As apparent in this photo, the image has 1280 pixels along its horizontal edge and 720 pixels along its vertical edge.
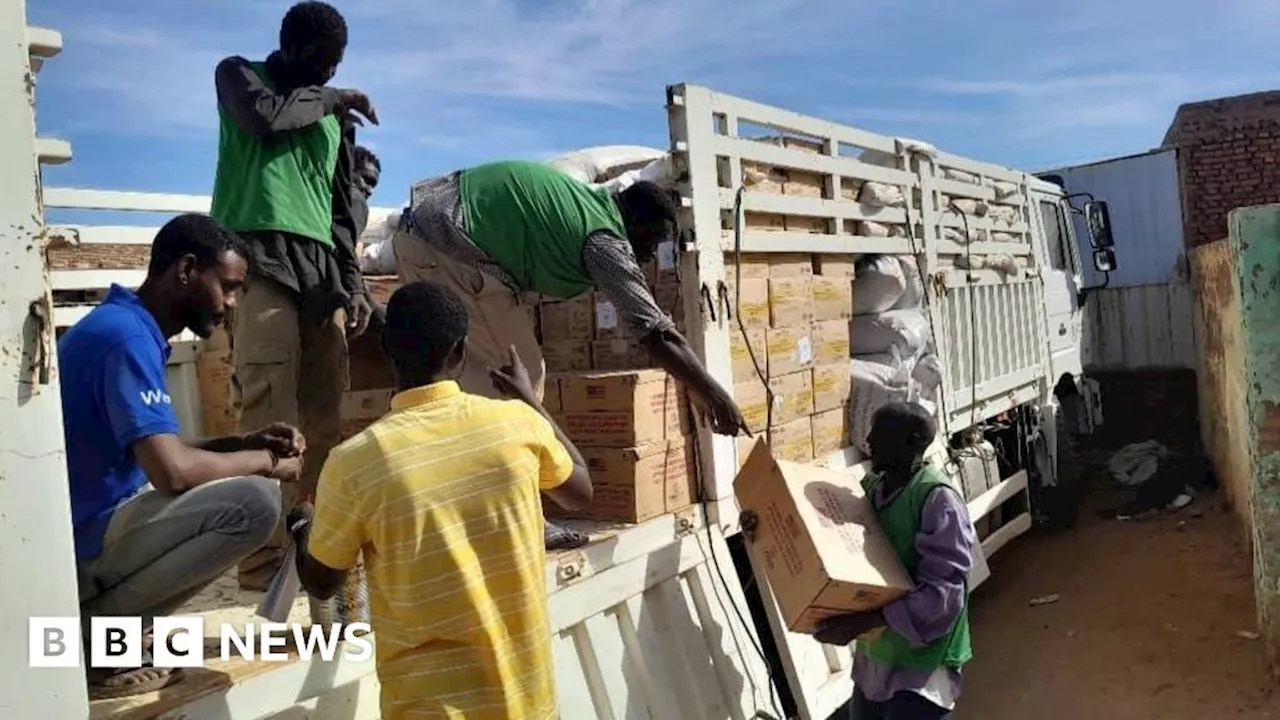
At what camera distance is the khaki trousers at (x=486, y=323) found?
351cm

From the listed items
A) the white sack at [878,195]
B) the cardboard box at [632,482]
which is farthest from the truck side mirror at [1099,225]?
the cardboard box at [632,482]

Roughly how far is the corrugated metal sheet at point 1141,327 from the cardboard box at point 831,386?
6.43 m

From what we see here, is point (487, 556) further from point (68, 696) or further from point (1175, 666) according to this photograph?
point (1175, 666)

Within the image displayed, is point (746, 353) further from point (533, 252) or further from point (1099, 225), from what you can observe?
point (1099, 225)

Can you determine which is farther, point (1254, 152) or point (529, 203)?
point (1254, 152)

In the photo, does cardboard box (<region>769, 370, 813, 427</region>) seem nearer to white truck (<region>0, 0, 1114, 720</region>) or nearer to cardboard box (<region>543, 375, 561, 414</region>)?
white truck (<region>0, 0, 1114, 720</region>)

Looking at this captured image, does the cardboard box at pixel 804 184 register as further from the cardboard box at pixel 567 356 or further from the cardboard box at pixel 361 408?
the cardboard box at pixel 361 408

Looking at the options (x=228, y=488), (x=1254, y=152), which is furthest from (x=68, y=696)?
(x=1254, y=152)

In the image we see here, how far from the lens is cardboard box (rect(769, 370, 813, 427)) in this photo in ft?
13.7

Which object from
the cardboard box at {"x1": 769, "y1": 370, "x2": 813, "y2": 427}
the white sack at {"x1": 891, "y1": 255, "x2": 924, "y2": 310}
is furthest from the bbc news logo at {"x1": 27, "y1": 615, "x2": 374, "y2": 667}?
the white sack at {"x1": 891, "y1": 255, "x2": 924, "y2": 310}

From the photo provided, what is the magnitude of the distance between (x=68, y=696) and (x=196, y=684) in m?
0.38

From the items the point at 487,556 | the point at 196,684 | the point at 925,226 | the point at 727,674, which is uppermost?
the point at 925,226

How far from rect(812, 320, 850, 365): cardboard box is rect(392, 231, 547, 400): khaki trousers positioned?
147 centimetres

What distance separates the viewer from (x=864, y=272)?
5.15m
